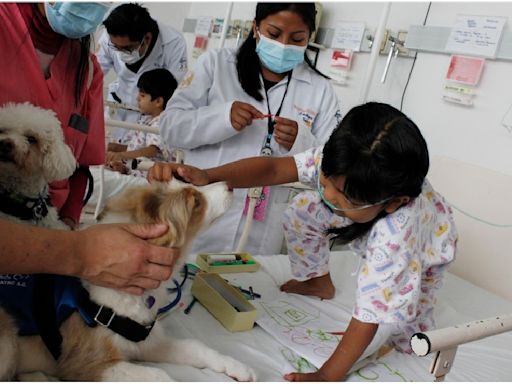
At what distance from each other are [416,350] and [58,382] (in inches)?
32.1

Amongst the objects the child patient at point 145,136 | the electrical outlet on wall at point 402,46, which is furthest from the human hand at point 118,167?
the electrical outlet on wall at point 402,46

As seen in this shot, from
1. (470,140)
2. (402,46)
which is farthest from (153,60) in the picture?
(470,140)

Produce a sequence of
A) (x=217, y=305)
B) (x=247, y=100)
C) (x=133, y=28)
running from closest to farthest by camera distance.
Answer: (x=217, y=305) → (x=247, y=100) → (x=133, y=28)

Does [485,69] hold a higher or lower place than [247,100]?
higher

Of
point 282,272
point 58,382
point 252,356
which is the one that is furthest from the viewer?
point 282,272

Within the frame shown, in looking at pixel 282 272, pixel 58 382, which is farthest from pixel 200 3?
pixel 58 382

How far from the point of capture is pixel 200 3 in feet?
18.2

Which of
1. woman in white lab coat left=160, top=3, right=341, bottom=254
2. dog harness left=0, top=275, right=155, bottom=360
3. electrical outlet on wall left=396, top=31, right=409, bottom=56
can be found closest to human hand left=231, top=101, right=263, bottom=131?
woman in white lab coat left=160, top=3, right=341, bottom=254

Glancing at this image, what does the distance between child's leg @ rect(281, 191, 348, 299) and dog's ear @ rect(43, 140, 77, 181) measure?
0.86 m

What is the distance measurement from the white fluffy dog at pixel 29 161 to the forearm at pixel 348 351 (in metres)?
0.90

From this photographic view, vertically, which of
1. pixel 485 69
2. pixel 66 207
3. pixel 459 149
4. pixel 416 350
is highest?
pixel 485 69

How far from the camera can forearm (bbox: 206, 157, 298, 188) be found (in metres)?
1.59

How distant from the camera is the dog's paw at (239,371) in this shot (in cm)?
119

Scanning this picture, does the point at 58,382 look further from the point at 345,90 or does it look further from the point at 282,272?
the point at 345,90
